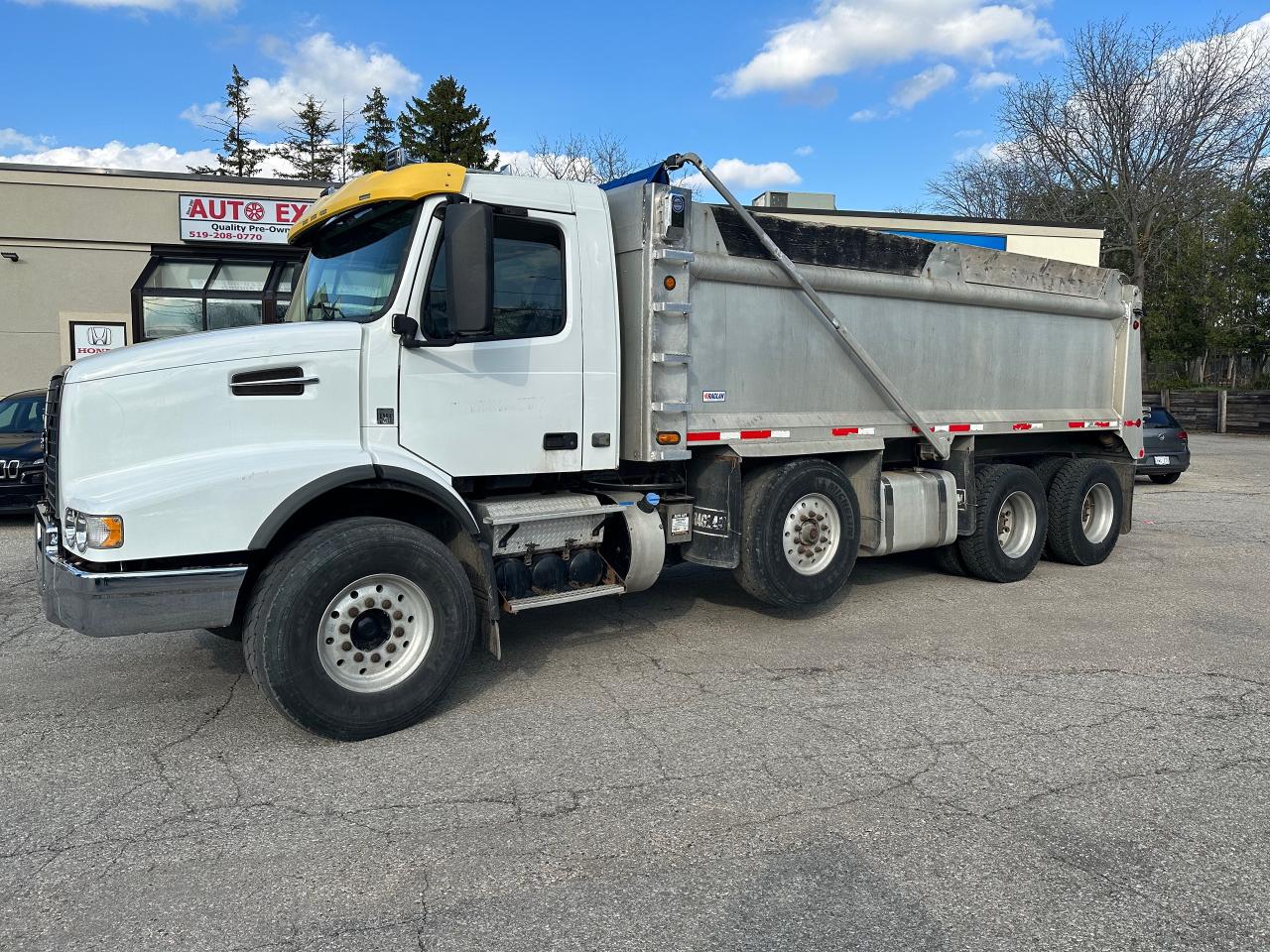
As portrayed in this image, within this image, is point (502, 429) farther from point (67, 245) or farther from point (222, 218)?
point (67, 245)

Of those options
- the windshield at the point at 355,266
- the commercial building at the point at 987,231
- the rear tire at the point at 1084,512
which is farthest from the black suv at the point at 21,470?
the commercial building at the point at 987,231

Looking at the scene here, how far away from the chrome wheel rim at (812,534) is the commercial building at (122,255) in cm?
1251

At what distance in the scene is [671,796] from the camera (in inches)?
156

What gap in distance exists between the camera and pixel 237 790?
403 cm

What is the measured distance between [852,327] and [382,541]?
3.91 metres

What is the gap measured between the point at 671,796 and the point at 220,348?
2930mm

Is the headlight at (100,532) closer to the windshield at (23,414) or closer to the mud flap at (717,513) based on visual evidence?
the mud flap at (717,513)

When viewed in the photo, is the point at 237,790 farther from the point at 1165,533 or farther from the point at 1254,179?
the point at 1254,179

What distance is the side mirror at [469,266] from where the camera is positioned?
15.2 ft

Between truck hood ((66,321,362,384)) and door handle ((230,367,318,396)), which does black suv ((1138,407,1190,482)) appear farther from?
door handle ((230,367,318,396))

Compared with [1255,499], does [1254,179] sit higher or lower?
higher

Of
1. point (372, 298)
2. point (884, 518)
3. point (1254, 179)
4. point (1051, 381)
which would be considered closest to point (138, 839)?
point (372, 298)

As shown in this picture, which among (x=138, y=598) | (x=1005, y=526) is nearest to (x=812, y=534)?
(x=1005, y=526)

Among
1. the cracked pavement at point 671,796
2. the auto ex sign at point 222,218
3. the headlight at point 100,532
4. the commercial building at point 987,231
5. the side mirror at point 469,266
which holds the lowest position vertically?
the cracked pavement at point 671,796
